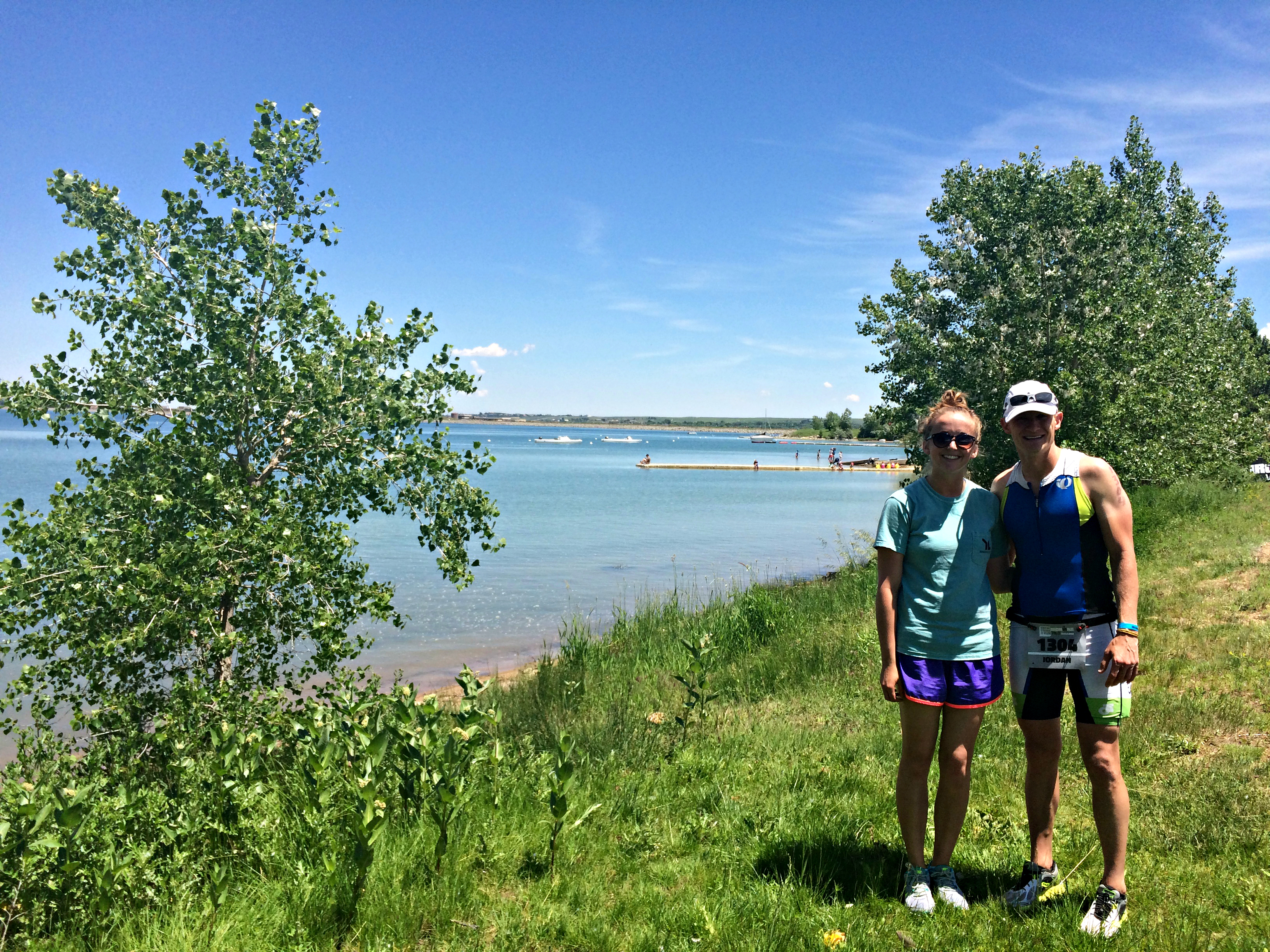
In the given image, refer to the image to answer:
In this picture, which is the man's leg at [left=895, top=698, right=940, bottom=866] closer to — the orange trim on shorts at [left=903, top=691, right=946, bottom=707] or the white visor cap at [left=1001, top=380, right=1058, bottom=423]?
the orange trim on shorts at [left=903, top=691, right=946, bottom=707]

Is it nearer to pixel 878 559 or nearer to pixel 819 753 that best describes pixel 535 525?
pixel 819 753

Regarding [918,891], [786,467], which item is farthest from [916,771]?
[786,467]

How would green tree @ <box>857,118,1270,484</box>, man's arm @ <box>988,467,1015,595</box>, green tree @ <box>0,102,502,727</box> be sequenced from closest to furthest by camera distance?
man's arm @ <box>988,467,1015,595</box> < green tree @ <box>0,102,502,727</box> < green tree @ <box>857,118,1270,484</box>

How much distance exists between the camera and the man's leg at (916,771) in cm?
362

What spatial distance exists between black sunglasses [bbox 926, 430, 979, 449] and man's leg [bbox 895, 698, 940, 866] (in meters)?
1.13

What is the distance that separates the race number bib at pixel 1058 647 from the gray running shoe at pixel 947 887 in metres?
1.02

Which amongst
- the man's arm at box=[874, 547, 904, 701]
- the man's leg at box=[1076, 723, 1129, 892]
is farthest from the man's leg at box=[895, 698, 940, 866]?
the man's leg at box=[1076, 723, 1129, 892]

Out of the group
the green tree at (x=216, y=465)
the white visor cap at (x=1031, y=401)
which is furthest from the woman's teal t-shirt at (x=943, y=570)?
the green tree at (x=216, y=465)

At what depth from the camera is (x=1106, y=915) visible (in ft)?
11.3

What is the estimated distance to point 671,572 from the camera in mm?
21891

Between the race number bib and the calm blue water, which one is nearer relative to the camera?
the race number bib

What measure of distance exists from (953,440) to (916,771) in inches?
58.1

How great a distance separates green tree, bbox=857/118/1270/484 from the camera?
14.5 metres

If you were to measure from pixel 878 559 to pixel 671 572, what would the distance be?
18391mm
